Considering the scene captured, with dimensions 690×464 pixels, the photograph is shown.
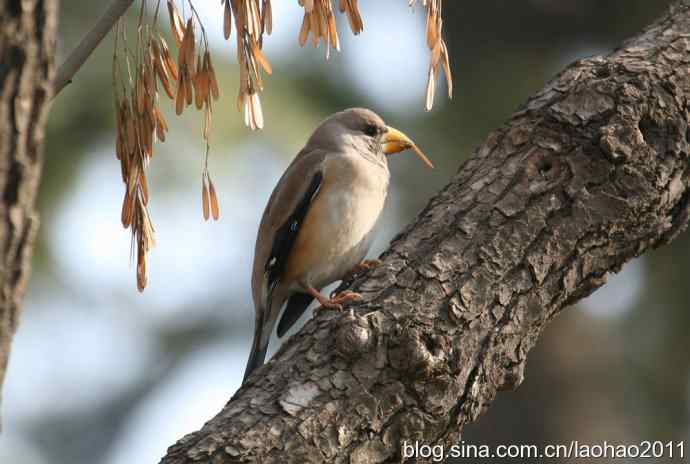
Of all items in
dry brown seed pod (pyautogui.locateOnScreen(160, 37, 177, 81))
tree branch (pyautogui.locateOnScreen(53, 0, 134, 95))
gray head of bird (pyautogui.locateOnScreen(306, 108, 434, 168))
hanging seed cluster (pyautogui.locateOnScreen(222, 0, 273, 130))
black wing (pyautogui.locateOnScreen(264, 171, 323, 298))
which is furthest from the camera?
gray head of bird (pyautogui.locateOnScreen(306, 108, 434, 168))

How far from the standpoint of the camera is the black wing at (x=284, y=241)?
5152 millimetres

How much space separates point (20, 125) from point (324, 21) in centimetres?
178

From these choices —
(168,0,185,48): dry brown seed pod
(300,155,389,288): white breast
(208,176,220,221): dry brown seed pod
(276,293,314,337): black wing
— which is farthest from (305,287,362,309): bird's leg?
(276,293,314,337): black wing

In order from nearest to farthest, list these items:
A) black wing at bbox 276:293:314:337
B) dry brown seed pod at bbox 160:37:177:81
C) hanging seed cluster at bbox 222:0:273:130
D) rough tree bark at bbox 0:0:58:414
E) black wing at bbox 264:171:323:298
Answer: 1. rough tree bark at bbox 0:0:58:414
2. hanging seed cluster at bbox 222:0:273:130
3. dry brown seed pod at bbox 160:37:177:81
4. black wing at bbox 264:171:323:298
5. black wing at bbox 276:293:314:337

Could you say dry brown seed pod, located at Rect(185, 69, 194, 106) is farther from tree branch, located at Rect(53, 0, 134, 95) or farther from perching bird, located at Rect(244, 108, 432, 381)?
perching bird, located at Rect(244, 108, 432, 381)

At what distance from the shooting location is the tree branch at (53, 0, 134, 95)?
2932 mm

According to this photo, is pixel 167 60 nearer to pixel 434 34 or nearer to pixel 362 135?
pixel 434 34

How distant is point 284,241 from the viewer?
5.18 meters

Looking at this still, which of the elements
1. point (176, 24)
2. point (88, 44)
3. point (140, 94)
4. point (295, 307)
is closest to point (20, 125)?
point (88, 44)

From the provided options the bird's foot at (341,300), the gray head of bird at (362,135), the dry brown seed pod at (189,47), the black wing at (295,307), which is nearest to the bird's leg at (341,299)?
the bird's foot at (341,300)

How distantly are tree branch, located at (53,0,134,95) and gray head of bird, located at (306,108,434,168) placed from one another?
274 cm

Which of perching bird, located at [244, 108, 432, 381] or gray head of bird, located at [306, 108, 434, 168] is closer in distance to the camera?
perching bird, located at [244, 108, 432, 381]

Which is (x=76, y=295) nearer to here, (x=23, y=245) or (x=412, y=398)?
(x=412, y=398)

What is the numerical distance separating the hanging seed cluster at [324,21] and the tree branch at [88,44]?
650 millimetres
